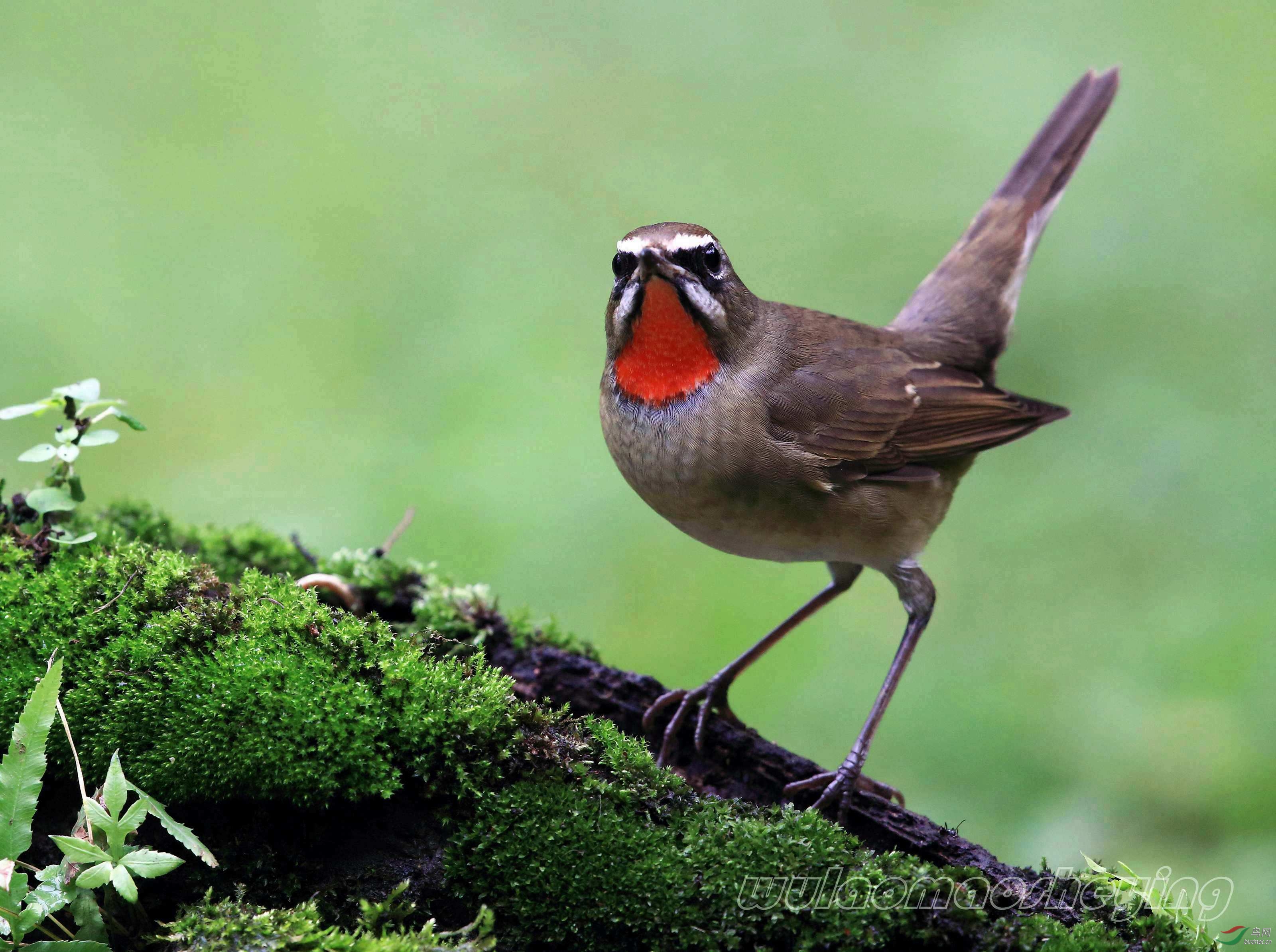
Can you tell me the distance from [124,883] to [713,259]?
2328mm

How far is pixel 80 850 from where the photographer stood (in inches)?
92.0

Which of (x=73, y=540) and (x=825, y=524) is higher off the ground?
(x=825, y=524)

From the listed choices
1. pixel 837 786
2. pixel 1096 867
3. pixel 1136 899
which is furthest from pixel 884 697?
pixel 1136 899

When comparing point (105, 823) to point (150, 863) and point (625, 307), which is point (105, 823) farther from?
point (625, 307)

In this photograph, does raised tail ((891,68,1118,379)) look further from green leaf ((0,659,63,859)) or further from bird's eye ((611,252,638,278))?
green leaf ((0,659,63,859))

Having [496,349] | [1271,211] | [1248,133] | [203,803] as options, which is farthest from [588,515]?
[1248,133]

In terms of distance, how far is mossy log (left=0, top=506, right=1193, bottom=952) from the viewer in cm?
254

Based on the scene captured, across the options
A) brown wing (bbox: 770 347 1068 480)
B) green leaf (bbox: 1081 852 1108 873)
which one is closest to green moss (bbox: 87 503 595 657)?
brown wing (bbox: 770 347 1068 480)

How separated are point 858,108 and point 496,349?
421cm

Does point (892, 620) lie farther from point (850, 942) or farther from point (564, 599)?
point (850, 942)

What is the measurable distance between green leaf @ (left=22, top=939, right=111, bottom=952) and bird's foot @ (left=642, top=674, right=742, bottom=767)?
5.49 ft

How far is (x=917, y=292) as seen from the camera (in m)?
5.08

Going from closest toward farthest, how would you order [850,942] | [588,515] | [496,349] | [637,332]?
[850,942] → [637,332] → [588,515] → [496,349]

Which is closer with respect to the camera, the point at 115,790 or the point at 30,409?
the point at 115,790
